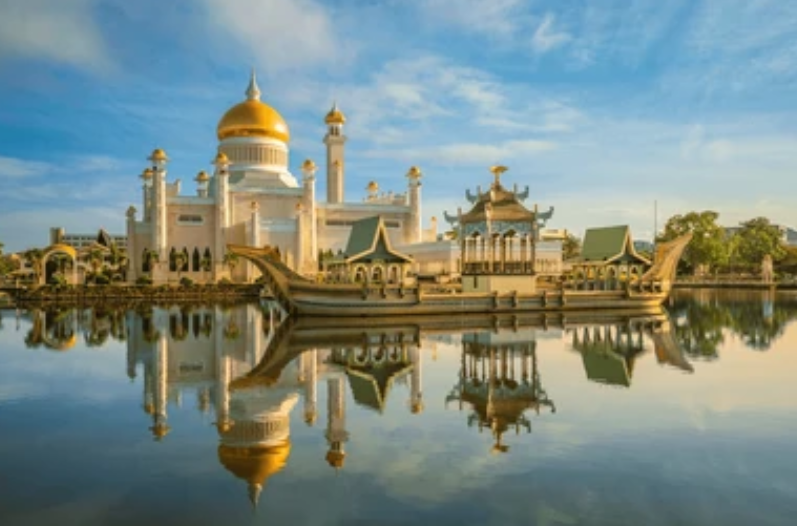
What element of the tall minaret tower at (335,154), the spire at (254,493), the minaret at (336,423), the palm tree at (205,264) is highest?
the tall minaret tower at (335,154)

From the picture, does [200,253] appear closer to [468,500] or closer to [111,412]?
[111,412]

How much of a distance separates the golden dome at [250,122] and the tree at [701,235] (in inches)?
1434

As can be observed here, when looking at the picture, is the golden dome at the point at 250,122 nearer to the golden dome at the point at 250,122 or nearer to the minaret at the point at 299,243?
the golden dome at the point at 250,122

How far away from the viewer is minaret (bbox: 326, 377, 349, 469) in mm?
6992

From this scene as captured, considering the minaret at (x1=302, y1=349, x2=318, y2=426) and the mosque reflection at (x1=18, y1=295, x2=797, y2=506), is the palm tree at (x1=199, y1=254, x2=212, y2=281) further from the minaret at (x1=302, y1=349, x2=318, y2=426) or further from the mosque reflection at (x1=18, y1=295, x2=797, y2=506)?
the minaret at (x1=302, y1=349, x2=318, y2=426)

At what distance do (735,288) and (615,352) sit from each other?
45.9 meters

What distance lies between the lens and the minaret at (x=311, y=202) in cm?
4478

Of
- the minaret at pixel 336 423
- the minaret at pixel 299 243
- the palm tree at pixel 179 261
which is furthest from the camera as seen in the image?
the minaret at pixel 299 243

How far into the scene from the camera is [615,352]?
50.5 ft

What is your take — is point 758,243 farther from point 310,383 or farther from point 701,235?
point 310,383

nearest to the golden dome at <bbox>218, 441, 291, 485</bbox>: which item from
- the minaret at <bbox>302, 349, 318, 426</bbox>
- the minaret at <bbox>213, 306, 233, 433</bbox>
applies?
the minaret at <bbox>213, 306, 233, 433</bbox>

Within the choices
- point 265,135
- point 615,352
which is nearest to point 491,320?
point 615,352

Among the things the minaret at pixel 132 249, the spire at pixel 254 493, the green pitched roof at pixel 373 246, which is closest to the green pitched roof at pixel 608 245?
the green pitched roof at pixel 373 246

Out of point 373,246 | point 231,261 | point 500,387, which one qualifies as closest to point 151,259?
point 231,261
